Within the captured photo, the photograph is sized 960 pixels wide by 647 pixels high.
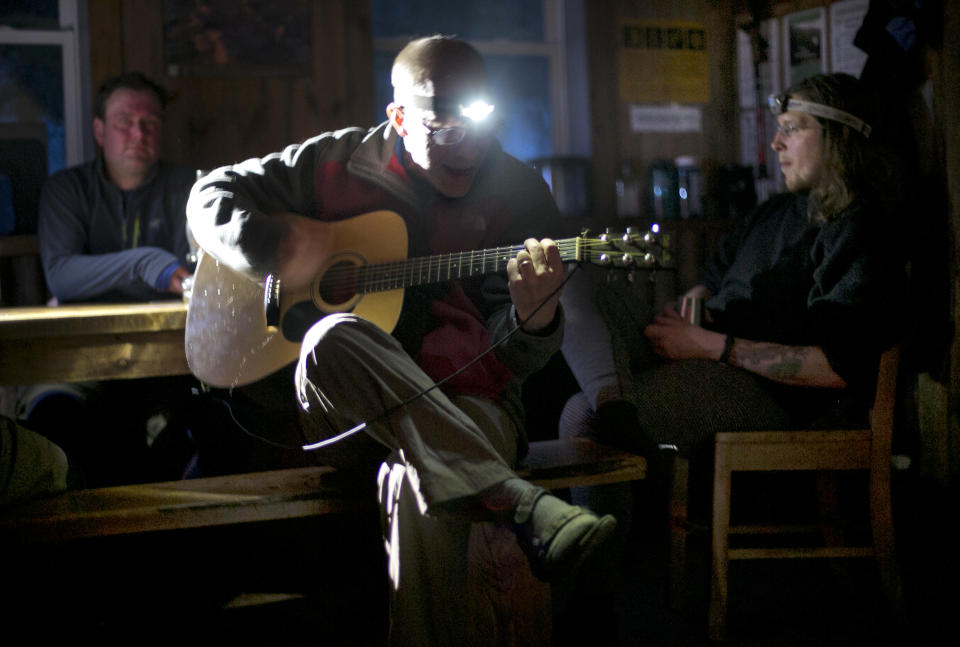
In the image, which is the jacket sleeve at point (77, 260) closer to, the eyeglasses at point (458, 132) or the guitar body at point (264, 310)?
the guitar body at point (264, 310)

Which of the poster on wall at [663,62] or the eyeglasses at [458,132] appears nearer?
the eyeglasses at [458,132]

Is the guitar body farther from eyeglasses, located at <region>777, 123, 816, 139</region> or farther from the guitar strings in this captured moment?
eyeglasses, located at <region>777, 123, 816, 139</region>

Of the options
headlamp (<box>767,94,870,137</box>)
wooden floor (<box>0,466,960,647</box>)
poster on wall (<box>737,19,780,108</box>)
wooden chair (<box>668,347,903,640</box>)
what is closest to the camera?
wooden floor (<box>0,466,960,647</box>)

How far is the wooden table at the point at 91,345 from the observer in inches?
78.2

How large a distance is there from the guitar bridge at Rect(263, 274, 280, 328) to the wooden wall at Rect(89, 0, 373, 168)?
2.20m

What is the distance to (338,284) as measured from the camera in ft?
6.63

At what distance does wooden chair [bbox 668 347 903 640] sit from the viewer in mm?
2209

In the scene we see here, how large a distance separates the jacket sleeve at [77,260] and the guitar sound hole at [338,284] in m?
1.16

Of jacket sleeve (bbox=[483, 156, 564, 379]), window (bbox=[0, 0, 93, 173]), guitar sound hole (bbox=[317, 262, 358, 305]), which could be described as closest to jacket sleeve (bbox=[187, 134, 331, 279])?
guitar sound hole (bbox=[317, 262, 358, 305])

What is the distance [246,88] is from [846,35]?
2.84m

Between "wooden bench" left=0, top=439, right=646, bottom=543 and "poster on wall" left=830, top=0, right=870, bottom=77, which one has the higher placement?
"poster on wall" left=830, top=0, right=870, bottom=77

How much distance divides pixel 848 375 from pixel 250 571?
178 cm

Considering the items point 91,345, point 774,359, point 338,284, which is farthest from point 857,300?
point 91,345

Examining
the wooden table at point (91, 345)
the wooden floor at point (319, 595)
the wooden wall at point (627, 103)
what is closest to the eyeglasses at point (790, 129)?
the wooden floor at point (319, 595)
